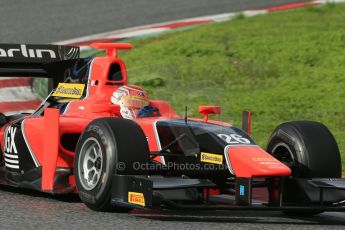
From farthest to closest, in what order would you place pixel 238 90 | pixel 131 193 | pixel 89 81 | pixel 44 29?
pixel 44 29 < pixel 238 90 < pixel 89 81 < pixel 131 193

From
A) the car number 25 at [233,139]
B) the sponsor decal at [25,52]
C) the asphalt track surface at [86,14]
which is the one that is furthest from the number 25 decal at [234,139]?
the asphalt track surface at [86,14]

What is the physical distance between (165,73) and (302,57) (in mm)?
2138

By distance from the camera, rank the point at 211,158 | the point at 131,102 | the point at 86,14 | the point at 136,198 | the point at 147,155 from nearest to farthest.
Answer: the point at 136,198 → the point at 147,155 → the point at 211,158 → the point at 131,102 → the point at 86,14

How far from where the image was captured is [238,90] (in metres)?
13.3

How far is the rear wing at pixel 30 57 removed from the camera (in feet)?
29.1

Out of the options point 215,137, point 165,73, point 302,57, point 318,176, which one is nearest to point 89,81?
point 215,137

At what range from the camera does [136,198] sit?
6.54 m

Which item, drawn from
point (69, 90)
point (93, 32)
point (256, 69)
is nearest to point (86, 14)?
A: point (93, 32)

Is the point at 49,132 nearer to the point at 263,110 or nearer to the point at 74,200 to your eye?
the point at 74,200

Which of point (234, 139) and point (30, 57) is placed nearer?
point (234, 139)

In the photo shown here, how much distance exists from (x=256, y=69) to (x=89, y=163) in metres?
7.16

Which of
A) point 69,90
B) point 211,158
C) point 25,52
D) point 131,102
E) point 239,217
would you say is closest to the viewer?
point 239,217

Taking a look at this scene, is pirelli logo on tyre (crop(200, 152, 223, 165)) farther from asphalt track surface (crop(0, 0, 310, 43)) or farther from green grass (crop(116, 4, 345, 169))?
asphalt track surface (crop(0, 0, 310, 43))

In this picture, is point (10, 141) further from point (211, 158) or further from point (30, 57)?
point (211, 158)
